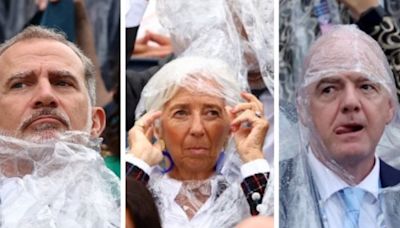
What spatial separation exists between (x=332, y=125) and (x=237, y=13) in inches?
20.5

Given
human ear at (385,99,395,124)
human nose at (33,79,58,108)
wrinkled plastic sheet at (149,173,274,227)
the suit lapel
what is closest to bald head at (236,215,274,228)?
wrinkled plastic sheet at (149,173,274,227)

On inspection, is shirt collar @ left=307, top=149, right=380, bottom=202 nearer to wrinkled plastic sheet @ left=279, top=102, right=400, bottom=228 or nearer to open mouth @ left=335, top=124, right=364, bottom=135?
wrinkled plastic sheet @ left=279, top=102, right=400, bottom=228

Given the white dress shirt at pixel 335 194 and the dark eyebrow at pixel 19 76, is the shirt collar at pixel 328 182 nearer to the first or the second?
the white dress shirt at pixel 335 194

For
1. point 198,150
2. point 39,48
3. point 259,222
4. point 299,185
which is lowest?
point 259,222

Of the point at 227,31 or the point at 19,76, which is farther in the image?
the point at 227,31

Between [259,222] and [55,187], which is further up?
[55,187]

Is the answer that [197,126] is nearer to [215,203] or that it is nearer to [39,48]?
[215,203]

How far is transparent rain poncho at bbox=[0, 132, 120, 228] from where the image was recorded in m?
3.53

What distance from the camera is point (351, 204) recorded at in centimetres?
366

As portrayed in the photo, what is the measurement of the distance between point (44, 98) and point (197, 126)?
53 cm

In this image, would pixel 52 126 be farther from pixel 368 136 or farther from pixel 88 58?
pixel 368 136

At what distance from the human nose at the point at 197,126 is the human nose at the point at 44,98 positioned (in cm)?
47

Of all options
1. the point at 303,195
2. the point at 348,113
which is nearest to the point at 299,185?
the point at 303,195

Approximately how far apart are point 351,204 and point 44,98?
3.70 ft
